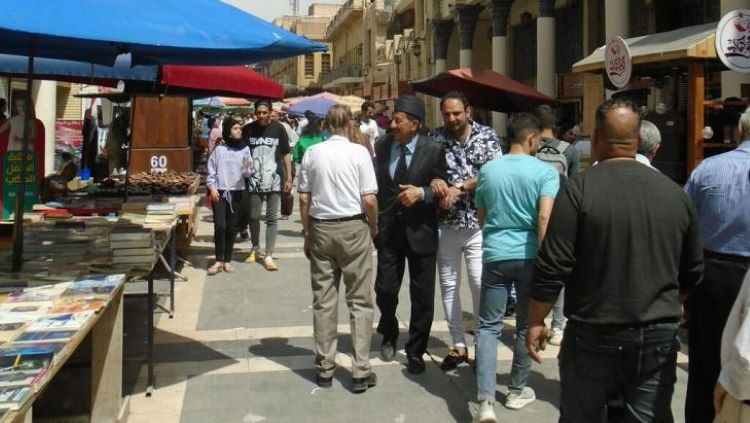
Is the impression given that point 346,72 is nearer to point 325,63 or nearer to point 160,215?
point 325,63

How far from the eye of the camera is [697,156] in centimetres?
741

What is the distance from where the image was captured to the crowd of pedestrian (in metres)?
2.99

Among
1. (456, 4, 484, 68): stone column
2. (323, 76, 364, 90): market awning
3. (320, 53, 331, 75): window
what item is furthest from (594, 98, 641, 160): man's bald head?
(320, 53, 331, 75): window

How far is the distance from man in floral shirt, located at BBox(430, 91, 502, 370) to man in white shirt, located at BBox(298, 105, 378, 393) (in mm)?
559

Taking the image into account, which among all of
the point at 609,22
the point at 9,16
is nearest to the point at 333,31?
the point at 609,22

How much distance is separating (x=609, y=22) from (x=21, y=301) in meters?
15.8

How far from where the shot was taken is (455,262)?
5273mm

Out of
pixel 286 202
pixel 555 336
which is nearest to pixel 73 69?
pixel 286 202

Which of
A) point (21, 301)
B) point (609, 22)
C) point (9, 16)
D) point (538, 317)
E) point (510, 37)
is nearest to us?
point (538, 317)

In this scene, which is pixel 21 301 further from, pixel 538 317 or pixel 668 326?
pixel 668 326

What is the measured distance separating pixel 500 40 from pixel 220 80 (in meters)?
17.8

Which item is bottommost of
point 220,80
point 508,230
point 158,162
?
point 508,230

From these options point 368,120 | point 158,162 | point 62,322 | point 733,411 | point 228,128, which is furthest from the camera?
point 368,120

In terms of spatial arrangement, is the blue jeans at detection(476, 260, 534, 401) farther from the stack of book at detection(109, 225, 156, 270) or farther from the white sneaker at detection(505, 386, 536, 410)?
the stack of book at detection(109, 225, 156, 270)
